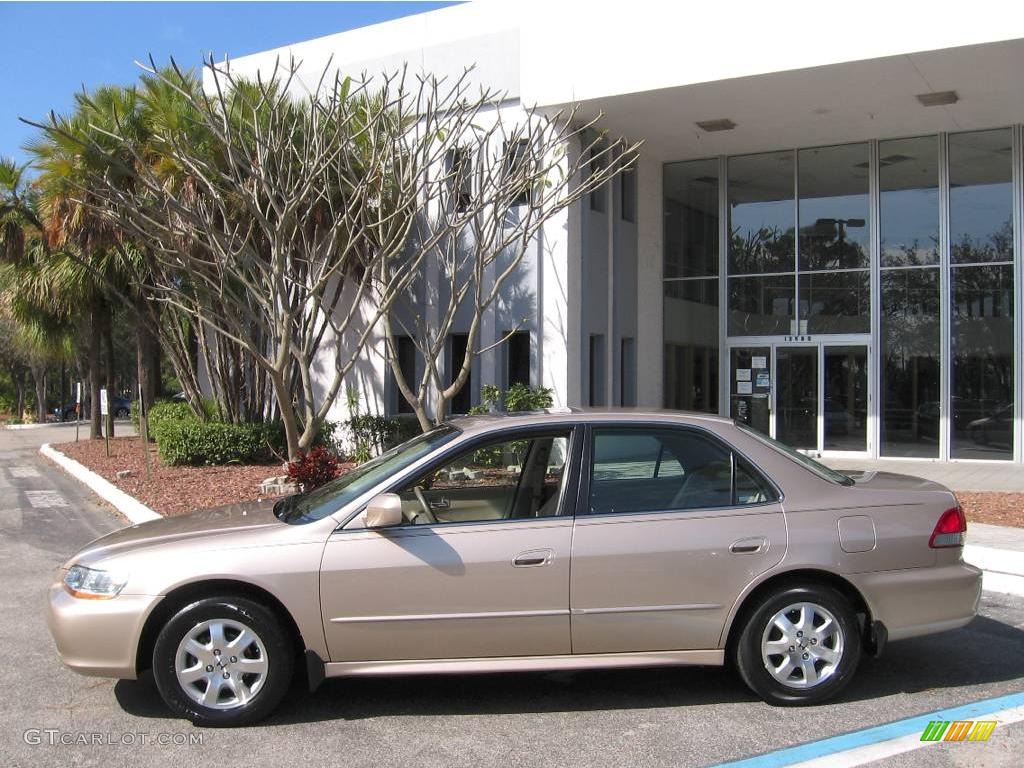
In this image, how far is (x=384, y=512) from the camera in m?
4.60

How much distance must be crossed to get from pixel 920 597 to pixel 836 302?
13.7 meters

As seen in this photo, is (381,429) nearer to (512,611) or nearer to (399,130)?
(399,130)

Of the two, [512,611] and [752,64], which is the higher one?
[752,64]

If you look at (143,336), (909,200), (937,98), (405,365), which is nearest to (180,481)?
(405,365)

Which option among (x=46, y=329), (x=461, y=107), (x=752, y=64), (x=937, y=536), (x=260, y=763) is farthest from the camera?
(x=46, y=329)

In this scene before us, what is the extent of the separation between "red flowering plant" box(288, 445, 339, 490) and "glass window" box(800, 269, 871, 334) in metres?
11.2

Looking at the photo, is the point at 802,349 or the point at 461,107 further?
the point at 802,349

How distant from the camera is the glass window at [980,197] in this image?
1662 cm

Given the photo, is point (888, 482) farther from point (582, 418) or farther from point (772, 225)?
point (772, 225)

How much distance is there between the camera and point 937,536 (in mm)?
5031

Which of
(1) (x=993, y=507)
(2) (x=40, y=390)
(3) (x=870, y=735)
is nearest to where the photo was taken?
(3) (x=870, y=735)

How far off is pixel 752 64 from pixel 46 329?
1723cm

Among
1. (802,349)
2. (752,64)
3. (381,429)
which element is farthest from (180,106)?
(802,349)

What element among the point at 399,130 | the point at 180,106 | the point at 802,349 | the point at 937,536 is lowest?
the point at 937,536
